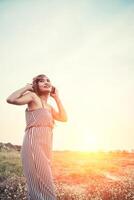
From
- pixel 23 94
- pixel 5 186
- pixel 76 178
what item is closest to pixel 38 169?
pixel 23 94

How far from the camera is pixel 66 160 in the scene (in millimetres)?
10391

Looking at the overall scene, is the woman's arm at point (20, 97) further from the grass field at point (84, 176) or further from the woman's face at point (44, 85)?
the grass field at point (84, 176)

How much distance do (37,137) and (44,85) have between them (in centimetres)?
45

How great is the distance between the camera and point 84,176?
871 centimetres

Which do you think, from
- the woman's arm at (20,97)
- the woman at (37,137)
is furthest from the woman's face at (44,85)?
the woman's arm at (20,97)

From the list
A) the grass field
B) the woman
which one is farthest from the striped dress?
the grass field

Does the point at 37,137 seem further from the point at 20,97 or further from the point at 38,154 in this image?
the point at 20,97

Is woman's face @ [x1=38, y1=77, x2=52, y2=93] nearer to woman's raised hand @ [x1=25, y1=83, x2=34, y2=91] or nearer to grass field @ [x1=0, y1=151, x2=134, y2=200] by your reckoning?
woman's raised hand @ [x1=25, y1=83, x2=34, y2=91]

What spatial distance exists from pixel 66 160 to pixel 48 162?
7.04 meters

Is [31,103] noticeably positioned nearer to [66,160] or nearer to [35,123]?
[35,123]

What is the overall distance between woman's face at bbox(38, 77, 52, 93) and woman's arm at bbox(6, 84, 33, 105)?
108 mm

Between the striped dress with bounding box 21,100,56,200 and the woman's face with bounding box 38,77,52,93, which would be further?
the woman's face with bounding box 38,77,52,93

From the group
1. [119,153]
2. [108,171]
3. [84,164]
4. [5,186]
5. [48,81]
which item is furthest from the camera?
[119,153]

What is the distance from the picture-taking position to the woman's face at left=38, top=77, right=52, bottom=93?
11.7 feet
